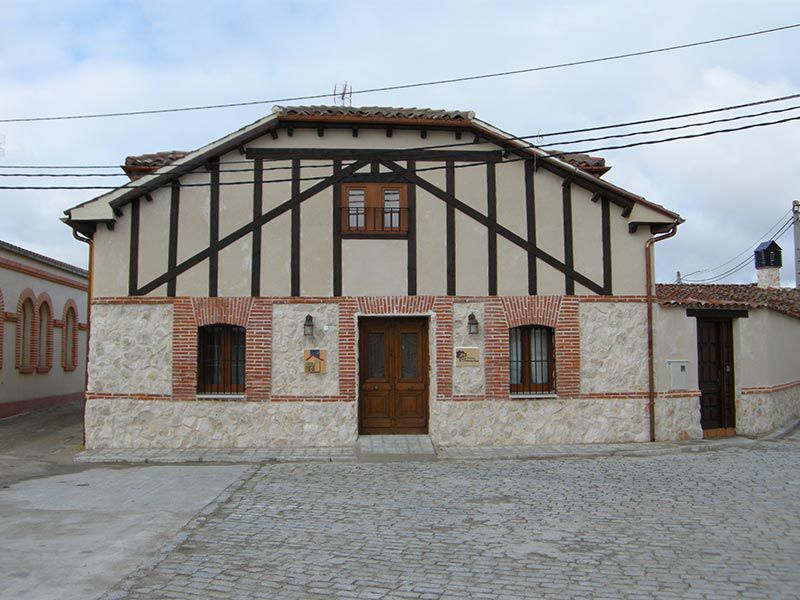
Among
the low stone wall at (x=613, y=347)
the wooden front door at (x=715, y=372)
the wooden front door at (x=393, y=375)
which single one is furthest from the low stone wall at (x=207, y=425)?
the wooden front door at (x=715, y=372)

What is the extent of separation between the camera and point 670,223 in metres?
14.0

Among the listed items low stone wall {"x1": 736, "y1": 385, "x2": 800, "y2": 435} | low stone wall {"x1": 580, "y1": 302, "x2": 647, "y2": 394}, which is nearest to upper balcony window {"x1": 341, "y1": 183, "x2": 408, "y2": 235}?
low stone wall {"x1": 580, "y1": 302, "x2": 647, "y2": 394}

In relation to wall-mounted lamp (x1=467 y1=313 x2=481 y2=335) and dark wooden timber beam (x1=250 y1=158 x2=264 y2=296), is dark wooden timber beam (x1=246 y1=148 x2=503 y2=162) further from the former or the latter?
wall-mounted lamp (x1=467 y1=313 x2=481 y2=335)

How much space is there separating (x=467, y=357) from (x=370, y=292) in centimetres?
221

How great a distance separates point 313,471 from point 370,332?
346cm

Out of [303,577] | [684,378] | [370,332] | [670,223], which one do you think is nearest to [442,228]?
[370,332]

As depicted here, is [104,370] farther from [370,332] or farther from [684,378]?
[684,378]

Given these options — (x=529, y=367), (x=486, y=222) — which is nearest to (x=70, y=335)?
(x=486, y=222)

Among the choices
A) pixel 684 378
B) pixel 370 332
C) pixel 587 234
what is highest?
pixel 587 234

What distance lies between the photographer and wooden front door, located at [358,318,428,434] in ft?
46.0

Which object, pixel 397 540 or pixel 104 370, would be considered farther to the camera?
pixel 104 370

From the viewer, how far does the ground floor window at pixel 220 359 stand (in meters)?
13.7

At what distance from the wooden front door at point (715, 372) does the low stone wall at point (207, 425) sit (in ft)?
24.1

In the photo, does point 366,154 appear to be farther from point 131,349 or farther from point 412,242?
point 131,349
